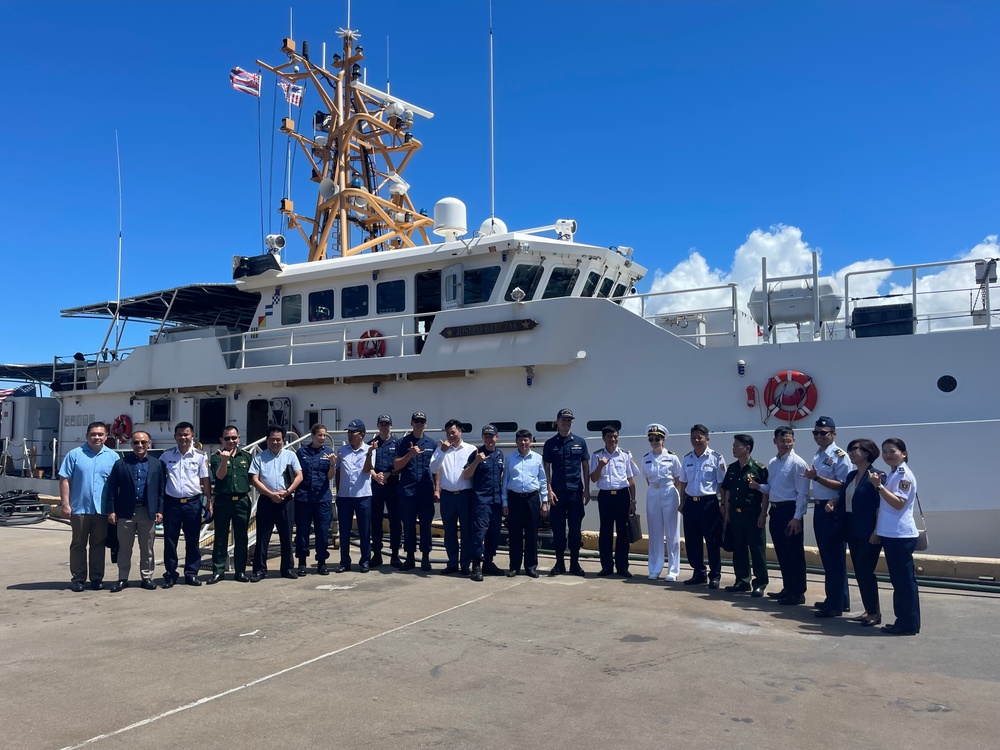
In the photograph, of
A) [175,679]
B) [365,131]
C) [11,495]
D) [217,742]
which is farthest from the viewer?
[365,131]

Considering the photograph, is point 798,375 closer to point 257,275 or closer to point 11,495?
point 257,275

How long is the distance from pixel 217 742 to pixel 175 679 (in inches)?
41.6

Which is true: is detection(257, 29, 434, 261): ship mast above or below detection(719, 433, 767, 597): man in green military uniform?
above

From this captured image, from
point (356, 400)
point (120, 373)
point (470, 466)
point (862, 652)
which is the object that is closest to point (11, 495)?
point (120, 373)

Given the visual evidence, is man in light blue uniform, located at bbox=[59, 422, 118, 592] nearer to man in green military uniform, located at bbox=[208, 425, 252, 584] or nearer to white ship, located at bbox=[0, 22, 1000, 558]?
man in green military uniform, located at bbox=[208, 425, 252, 584]

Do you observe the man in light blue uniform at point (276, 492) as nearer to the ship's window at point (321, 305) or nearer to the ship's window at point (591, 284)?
the ship's window at point (321, 305)

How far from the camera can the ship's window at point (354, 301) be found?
11883 millimetres

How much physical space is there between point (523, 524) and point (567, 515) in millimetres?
452

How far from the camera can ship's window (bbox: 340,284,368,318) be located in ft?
39.0

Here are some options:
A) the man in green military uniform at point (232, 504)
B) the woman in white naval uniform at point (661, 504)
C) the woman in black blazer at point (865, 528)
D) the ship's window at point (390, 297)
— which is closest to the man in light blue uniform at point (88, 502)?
the man in green military uniform at point (232, 504)

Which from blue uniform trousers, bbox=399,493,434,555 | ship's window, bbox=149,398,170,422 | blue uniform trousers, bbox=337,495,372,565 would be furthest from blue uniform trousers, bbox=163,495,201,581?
ship's window, bbox=149,398,170,422

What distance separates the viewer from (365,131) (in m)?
16.8

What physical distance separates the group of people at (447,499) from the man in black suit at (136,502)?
12 millimetres

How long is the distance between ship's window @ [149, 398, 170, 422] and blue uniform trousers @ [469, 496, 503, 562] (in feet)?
29.7
